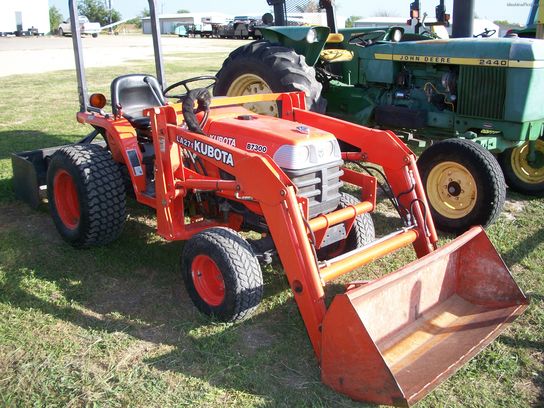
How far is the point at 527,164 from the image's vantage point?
6.02 metres

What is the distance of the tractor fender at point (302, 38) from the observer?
20.8 ft

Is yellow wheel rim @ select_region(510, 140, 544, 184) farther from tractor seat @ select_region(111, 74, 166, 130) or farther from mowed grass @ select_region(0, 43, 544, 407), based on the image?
tractor seat @ select_region(111, 74, 166, 130)

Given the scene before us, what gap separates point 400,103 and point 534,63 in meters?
1.53

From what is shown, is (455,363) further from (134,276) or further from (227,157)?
(134,276)

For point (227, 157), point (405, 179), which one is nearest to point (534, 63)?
point (405, 179)

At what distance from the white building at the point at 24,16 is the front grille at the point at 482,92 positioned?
50.4m

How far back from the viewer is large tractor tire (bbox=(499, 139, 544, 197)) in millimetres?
5934

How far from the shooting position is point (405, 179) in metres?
3.73

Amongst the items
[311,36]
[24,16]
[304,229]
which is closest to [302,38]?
[311,36]

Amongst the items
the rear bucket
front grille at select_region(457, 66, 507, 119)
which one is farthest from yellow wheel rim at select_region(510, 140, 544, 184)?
the rear bucket

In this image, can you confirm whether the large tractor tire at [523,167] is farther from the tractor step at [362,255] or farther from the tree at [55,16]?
the tree at [55,16]

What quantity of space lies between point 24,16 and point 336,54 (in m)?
52.1

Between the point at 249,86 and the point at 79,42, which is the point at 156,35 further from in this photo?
the point at 249,86

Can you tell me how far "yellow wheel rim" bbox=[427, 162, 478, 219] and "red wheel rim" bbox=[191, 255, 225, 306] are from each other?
2.35 meters
